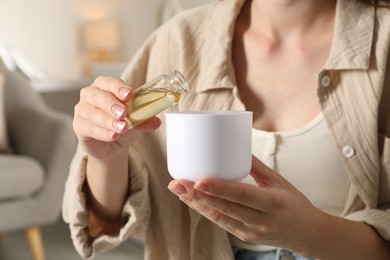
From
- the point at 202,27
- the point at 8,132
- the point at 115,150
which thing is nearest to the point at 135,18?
the point at 8,132

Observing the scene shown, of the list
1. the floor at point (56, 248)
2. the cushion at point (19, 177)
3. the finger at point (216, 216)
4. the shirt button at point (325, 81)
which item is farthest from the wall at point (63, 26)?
the finger at point (216, 216)

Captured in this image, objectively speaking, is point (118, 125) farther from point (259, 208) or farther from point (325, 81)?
point (325, 81)

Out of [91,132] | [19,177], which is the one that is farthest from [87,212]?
[19,177]

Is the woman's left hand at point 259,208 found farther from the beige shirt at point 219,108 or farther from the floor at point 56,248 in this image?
the floor at point 56,248

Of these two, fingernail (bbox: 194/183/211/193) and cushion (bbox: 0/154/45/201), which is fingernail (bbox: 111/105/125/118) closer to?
fingernail (bbox: 194/183/211/193)

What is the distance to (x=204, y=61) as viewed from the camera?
1052 millimetres

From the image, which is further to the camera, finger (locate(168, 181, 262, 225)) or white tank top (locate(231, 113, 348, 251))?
white tank top (locate(231, 113, 348, 251))

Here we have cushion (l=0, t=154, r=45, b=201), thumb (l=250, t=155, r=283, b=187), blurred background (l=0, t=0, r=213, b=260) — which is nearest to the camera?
thumb (l=250, t=155, r=283, b=187)

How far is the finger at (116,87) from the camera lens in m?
0.68

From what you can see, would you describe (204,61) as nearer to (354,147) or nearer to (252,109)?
(252,109)

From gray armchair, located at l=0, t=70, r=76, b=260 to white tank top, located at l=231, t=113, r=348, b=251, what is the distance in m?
1.72

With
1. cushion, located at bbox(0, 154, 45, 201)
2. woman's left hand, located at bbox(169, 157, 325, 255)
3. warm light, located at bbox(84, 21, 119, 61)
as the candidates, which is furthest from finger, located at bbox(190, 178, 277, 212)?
warm light, located at bbox(84, 21, 119, 61)

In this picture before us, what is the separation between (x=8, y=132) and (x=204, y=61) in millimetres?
2026

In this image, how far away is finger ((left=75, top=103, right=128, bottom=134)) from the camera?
681 millimetres
